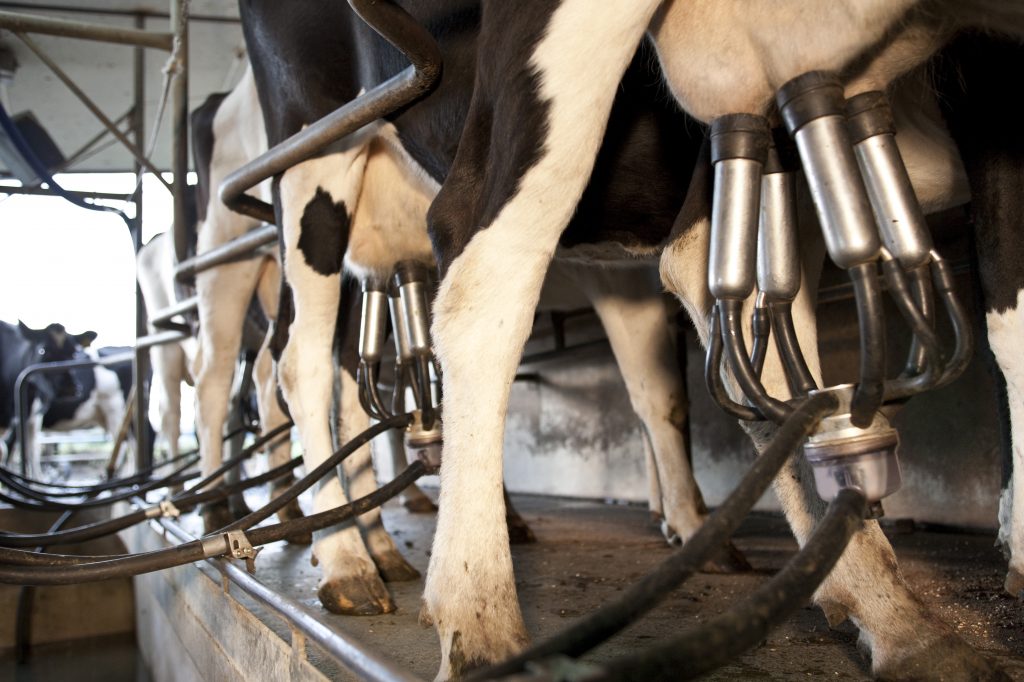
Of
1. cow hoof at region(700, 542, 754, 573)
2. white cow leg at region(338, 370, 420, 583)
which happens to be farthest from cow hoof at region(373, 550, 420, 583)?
cow hoof at region(700, 542, 754, 573)

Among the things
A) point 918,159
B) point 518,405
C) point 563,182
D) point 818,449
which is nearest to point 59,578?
point 563,182

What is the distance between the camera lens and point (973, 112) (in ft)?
4.92

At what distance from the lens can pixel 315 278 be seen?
2.72 metres

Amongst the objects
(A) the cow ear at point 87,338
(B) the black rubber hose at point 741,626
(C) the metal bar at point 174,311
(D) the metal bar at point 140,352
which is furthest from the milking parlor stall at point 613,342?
(A) the cow ear at point 87,338

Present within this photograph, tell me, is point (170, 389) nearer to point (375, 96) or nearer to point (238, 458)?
point (238, 458)

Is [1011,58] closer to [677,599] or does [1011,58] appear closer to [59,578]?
[677,599]

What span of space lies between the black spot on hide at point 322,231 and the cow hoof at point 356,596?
924 millimetres

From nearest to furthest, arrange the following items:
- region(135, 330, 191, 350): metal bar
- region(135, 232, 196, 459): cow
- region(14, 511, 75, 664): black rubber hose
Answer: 1. region(14, 511, 75, 664): black rubber hose
2. region(135, 330, 191, 350): metal bar
3. region(135, 232, 196, 459): cow

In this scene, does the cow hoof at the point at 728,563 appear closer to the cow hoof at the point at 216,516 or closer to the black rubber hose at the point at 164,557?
the black rubber hose at the point at 164,557

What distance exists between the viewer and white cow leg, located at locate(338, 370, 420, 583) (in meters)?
2.71

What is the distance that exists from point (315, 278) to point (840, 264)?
1.87m

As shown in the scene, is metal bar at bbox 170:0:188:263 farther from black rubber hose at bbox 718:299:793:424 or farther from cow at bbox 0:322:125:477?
cow at bbox 0:322:125:477

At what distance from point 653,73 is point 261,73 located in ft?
5.09

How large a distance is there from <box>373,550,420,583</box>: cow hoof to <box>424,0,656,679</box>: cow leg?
1291 mm
